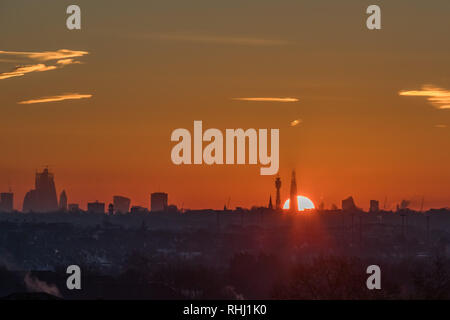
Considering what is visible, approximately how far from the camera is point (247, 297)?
186 metres
